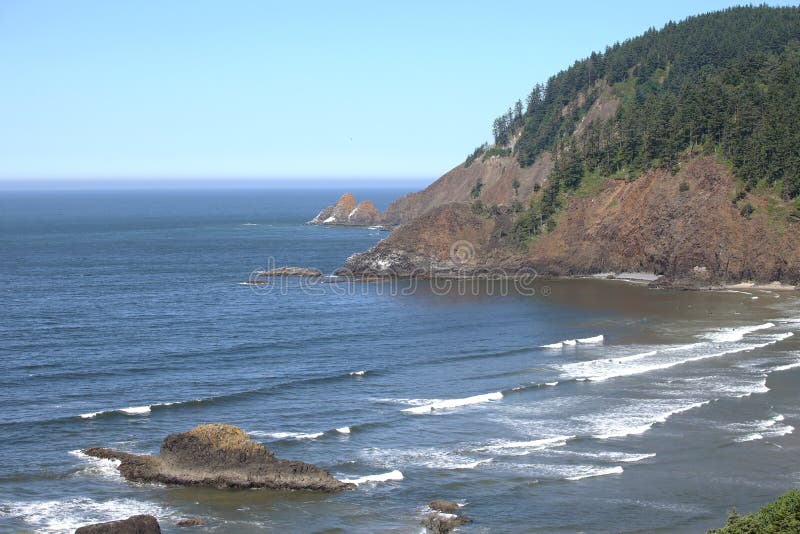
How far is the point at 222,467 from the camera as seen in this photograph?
143 ft

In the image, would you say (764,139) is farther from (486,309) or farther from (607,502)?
(607,502)

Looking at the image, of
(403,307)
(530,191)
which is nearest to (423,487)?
(403,307)

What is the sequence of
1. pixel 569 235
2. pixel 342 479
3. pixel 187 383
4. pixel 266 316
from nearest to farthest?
pixel 342 479 < pixel 187 383 < pixel 266 316 < pixel 569 235

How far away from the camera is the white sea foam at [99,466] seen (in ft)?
145

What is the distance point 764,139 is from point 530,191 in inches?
2105

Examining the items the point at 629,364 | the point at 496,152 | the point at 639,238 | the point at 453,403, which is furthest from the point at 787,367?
the point at 496,152

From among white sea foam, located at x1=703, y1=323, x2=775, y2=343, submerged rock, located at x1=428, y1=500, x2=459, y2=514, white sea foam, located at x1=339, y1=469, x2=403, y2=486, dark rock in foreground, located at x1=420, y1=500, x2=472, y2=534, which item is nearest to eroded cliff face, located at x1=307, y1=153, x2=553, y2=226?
white sea foam, located at x1=703, y1=323, x2=775, y2=343

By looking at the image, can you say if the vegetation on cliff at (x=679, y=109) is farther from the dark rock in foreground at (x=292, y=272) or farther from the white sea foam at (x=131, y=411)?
the white sea foam at (x=131, y=411)

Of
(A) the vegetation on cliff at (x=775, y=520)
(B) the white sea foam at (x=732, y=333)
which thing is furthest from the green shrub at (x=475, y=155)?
(A) the vegetation on cliff at (x=775, y=520)

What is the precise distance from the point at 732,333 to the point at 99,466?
5581 cm

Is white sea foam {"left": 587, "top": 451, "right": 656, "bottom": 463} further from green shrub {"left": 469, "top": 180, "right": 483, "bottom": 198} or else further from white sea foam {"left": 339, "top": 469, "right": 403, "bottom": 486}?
green shrub {"left": 469, "top": 180, "right": 483, "bottom": 198}

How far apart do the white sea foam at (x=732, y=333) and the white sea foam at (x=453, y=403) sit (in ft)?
86.6

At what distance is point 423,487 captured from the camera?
43.5 m

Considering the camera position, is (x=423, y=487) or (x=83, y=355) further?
(x=83, y=355)
